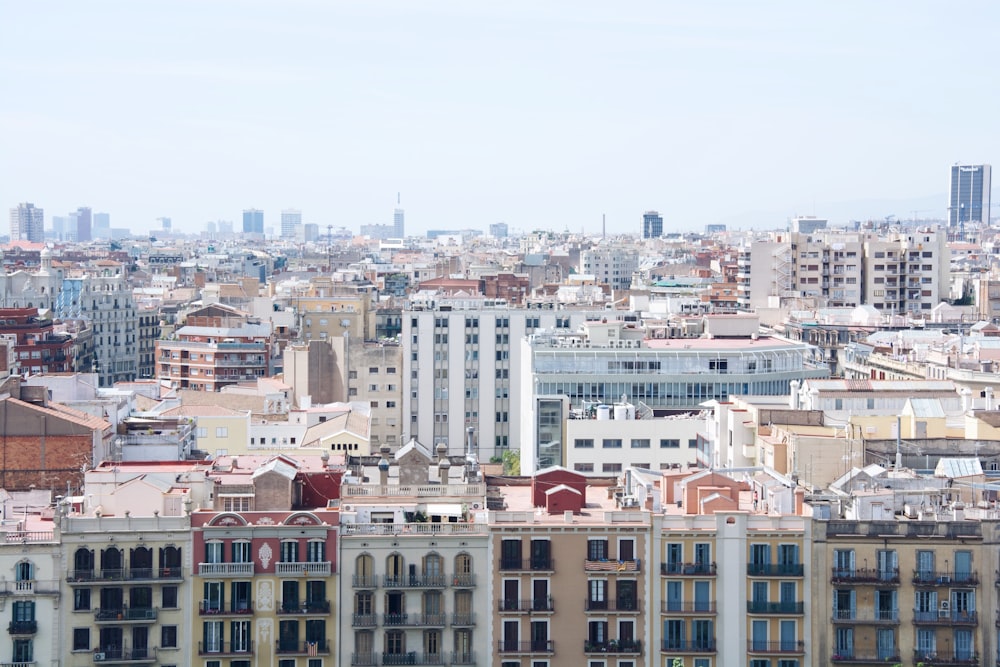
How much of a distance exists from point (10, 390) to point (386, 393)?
38.5 metres

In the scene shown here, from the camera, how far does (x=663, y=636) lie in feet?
144

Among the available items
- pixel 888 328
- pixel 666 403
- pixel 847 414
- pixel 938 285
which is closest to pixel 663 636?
pixel 847 414

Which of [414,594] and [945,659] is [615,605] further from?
[945,659]

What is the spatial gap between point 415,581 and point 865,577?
10073 millimetres

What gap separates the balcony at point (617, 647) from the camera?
4362cm

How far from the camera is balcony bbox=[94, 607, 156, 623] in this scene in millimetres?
43000

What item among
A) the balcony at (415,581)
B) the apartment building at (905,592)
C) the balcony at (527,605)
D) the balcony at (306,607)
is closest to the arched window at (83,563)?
the balcony at (306,607)

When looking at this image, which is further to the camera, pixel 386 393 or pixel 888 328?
pixel 888 328

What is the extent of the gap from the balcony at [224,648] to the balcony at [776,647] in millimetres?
11261

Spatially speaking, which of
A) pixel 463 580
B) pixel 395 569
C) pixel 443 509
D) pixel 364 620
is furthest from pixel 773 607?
pixel 364 620

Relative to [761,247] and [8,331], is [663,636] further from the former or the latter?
[761,247]

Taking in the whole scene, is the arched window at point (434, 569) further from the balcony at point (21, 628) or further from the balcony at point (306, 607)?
the balcony at point (21, 628)

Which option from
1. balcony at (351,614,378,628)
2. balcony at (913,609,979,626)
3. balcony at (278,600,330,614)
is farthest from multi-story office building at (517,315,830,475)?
balcony at (913,609,979,626)

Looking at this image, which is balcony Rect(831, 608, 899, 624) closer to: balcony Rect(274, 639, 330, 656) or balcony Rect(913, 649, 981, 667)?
balcony Rect(913, 649, 981, 667)
